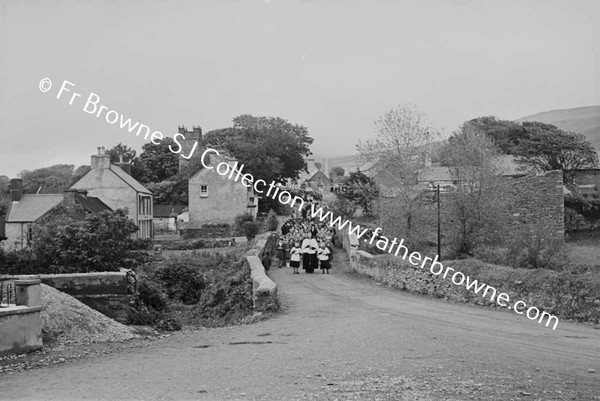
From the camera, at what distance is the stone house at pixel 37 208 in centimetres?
4312

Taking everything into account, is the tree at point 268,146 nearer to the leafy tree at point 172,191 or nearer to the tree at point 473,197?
the leafy tree at point 172,191

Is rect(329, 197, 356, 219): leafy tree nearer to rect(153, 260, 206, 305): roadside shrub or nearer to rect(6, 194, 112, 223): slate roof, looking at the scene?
rect(6, 194, 112, 223): slate roof

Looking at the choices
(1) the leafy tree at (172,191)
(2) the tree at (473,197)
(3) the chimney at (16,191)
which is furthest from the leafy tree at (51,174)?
(2) the tree at (473,197)

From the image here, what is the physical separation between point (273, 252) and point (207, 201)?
2540cm

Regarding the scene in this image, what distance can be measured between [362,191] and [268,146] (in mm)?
32481

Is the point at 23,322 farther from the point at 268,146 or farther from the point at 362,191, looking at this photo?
the point at 268,146

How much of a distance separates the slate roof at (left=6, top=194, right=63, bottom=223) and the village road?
37215mm

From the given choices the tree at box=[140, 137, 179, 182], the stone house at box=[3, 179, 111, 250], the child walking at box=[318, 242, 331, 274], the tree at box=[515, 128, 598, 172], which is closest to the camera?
the child walking at box=[318, 242, 331, 274]

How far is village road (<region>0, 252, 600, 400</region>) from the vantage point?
7.59m

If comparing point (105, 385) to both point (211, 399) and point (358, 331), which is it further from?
point (358, 331)

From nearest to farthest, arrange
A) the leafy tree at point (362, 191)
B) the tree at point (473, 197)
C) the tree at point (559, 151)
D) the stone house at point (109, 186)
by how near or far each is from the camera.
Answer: the tree at point (473, 197) < the leafy tree at point (362, 191) < the stone house at point (109, 186) < the tree at point (559, 151)

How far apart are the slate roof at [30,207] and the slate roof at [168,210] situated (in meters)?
26.9

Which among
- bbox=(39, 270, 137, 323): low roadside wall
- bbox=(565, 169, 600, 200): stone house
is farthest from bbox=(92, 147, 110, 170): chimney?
bbox=(39, 270, 137, 323): low roadside wall

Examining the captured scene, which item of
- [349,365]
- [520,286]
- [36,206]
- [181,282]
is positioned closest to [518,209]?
[520,286]
